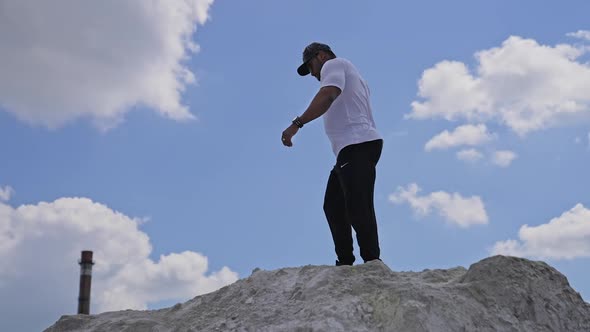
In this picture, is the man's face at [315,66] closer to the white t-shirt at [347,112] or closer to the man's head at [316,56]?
the man's head at [316,56]

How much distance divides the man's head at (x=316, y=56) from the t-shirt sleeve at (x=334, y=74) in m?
0.25

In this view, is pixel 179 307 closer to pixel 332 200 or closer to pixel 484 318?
pixel 332 200

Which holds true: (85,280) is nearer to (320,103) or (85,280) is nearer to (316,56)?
(316,56)

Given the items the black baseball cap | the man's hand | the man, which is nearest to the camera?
the man's hand

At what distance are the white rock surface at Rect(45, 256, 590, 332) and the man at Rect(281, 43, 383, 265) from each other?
1.40ft

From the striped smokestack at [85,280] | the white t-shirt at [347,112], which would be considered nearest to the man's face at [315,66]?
the white t-shirt at [347,112]

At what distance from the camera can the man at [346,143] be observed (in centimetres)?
441

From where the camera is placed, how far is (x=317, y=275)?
406 centimetres

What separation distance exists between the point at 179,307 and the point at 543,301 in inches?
98.2

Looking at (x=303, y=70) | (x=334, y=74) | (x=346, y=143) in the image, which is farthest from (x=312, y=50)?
(x=346, y=143)

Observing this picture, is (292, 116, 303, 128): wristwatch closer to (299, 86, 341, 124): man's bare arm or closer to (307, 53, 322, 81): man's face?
(299, 86, 341, 124): man's bare arm

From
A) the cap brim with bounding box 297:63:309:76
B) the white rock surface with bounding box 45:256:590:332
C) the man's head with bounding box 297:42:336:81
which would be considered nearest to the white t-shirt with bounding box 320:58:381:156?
the man's head with bounding box 297:42:336:81

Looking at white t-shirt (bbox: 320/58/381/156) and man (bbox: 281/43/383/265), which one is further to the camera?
white t-shirt (bbox: 320/58/381/156)

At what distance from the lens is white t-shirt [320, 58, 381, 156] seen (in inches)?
Answer: 179
